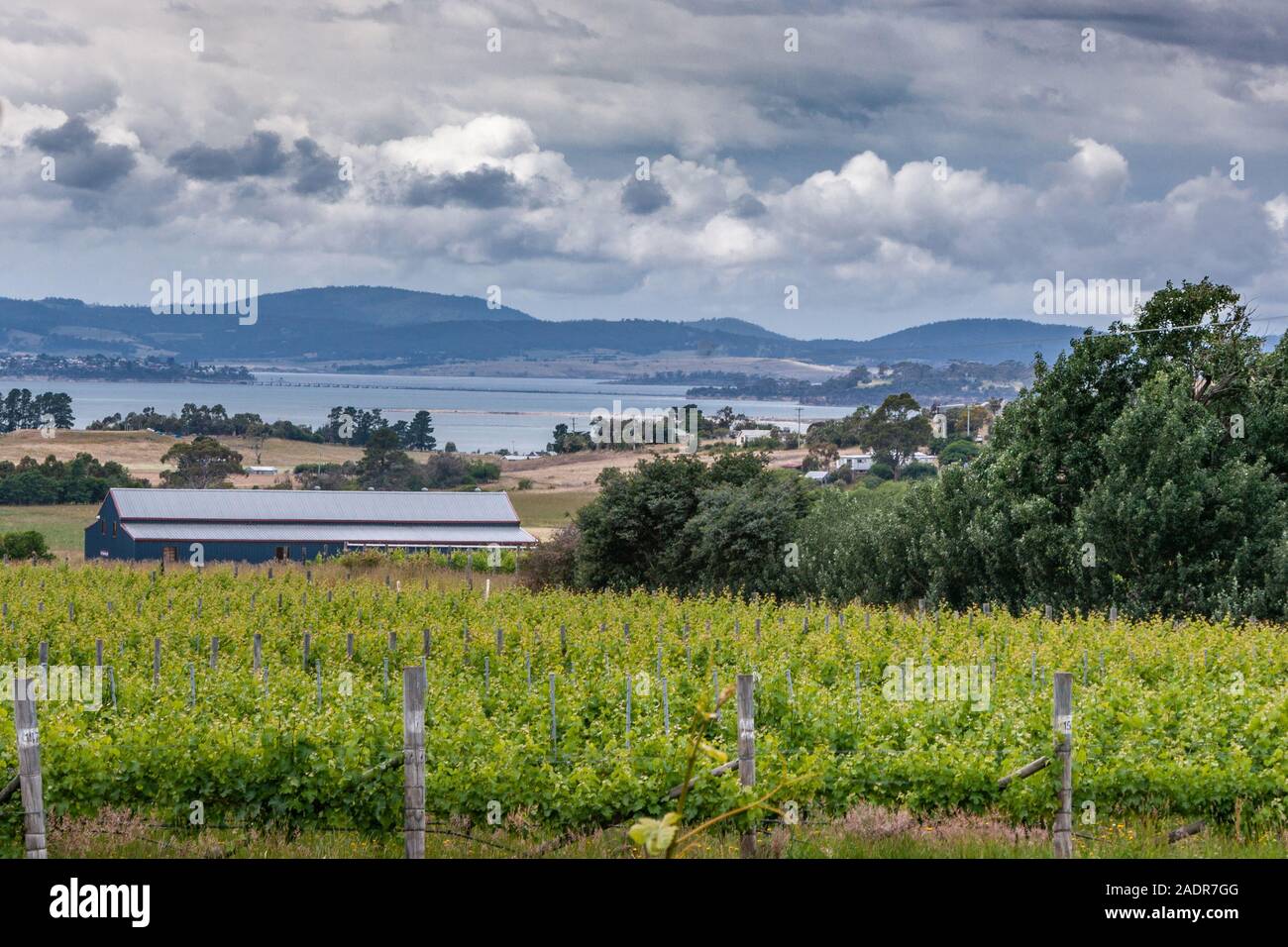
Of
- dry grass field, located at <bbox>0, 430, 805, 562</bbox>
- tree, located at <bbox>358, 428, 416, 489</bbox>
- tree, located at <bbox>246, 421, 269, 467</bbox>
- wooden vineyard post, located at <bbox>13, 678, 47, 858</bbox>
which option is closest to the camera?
wooden vineyard post, located at <bbox>13, 678, 47, 858</bbox>

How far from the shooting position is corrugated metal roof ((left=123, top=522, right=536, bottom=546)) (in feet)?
212

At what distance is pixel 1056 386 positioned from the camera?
39.1 meters

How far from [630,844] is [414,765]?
8.40 ft

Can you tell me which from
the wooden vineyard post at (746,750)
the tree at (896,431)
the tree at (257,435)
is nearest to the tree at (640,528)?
the wooden vineyard post at (746,750)

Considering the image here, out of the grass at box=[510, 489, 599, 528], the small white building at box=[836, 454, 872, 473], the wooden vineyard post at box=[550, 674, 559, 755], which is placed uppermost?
the wooden vineyard post at box=[550, 674, 559, 755]

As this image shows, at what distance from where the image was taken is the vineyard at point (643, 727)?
533 inches

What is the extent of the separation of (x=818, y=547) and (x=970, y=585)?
622 cm

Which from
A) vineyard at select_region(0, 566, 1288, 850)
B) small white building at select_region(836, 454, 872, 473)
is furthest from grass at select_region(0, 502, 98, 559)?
small white building at select_region(836, 454, 872, 473)

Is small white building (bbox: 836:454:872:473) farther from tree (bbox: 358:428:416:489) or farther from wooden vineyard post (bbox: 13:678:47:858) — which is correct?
wooden vineyard post (bbox: 13:678:47:858)

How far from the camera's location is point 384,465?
12569 cm

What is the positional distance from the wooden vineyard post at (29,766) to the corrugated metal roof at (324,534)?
56.0 m

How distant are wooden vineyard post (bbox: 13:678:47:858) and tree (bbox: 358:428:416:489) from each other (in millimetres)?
110854
